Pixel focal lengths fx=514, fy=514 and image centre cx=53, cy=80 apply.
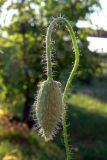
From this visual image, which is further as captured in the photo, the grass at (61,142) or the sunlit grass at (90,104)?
the sunlit grass at (90,104)

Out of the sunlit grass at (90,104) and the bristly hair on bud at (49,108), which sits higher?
the bristly hair on bud at (49,108)

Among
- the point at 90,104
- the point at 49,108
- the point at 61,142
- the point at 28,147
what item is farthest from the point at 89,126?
the point at 49,108

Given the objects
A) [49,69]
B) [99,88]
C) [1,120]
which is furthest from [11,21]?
[99,88]

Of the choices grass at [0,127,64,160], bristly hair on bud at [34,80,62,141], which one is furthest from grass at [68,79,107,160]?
bristly hair on bud at [34,80,62,141]

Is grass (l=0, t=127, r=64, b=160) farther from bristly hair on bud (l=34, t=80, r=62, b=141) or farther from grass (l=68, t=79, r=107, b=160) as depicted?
bristly hair on bud (l=34, t=80, r=62, b=141)

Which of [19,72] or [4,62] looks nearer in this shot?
[4,62]

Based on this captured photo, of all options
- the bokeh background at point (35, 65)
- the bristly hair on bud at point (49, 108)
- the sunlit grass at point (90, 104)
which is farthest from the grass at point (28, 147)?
the bristly hair on bud at point (49, 108)

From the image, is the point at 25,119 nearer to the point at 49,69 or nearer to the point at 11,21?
the point at 11,21

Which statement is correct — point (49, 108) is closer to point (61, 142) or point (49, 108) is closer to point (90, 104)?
point (61, 142)

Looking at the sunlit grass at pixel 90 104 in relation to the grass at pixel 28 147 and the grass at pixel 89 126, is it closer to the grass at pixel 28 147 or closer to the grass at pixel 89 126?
the grass at pixel 89 126
